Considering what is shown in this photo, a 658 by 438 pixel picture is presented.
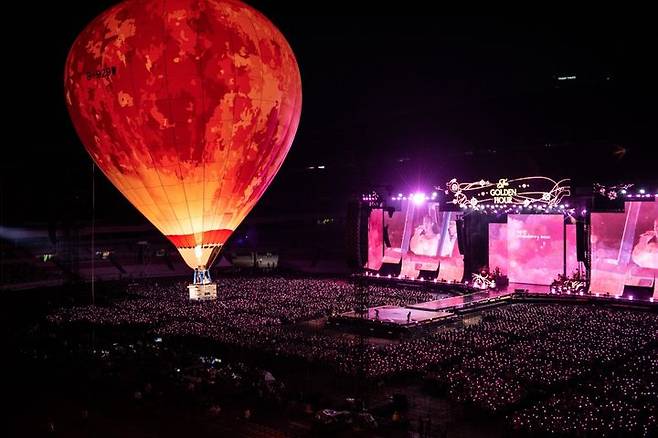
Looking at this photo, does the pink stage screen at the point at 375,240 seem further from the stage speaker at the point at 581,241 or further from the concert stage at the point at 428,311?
the stage speaker at the point at 581,241

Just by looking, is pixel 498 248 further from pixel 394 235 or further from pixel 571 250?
pixel 394 235

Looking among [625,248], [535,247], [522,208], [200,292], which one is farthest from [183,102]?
[535,247]

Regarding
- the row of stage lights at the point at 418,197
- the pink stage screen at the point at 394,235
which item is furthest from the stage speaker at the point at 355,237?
the pink stage screen at the point at 394,235

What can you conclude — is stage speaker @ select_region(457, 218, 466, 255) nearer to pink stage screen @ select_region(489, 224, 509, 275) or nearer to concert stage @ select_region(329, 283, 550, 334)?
pink stage screen @ select_region(489, 224, 509, 275)

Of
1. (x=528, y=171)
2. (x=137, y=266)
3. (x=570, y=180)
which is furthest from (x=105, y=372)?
(x=528, y=171)

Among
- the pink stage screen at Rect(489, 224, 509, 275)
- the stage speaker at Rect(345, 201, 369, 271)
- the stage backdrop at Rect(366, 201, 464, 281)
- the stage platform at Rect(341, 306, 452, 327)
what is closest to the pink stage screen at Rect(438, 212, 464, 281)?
the stage backdrop at Rect(366, 201, 464, 281)
